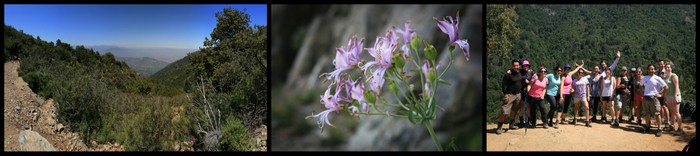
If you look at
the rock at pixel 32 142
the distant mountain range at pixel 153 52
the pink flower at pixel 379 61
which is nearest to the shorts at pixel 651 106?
the pink flower at pixel 379 61

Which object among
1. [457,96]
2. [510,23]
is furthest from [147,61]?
[510,23]

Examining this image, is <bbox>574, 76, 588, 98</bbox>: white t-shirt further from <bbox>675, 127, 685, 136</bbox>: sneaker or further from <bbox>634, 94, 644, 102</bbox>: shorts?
<bbox>675, 127, 685, 136</bbox>: sneaker

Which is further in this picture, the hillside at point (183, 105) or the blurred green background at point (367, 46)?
the hillside at point (183, 105)

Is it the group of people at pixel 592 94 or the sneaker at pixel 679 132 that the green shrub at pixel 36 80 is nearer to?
the group of people at pixel 592 94

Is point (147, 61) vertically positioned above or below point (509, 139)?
above

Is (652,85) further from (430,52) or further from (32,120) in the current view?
(32,120)

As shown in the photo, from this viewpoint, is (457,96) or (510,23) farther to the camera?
(510,23)
